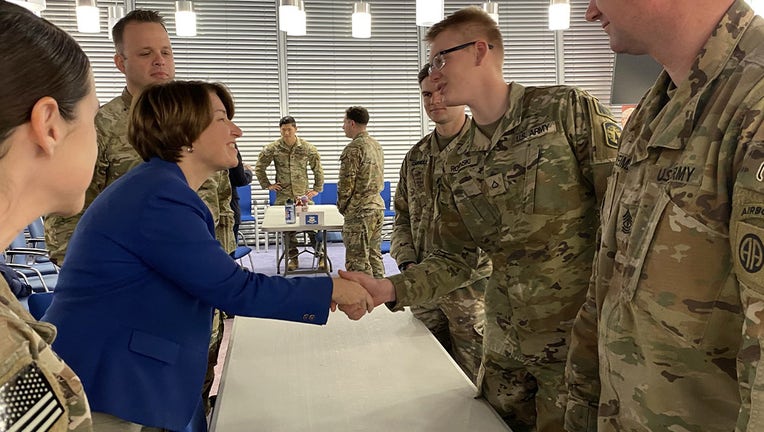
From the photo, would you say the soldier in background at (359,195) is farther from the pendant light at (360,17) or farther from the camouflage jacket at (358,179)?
the pendant light at (360,17)

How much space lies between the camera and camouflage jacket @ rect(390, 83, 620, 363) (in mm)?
1775

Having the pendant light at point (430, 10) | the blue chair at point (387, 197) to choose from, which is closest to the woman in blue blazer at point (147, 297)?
the pendant light at point (430, 10)

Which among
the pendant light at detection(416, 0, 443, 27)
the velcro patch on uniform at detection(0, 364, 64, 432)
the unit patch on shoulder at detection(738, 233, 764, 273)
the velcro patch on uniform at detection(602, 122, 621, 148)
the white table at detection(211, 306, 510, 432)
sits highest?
the pendant light at detection(416, 0, 443, 27)

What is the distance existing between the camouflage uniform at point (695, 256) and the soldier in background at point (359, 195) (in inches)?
185

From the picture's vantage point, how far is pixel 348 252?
5930 millimetres

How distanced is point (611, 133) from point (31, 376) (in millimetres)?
1606

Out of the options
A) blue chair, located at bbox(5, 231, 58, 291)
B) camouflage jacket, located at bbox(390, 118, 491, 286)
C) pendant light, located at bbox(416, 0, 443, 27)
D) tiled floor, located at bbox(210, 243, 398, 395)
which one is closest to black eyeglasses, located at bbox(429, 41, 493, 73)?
camouflage jacket, located at bbox(390, 118, 491, 286)

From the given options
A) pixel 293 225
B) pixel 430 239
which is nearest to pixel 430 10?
pixel 430 239

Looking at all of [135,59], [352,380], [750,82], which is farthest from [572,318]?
[135,59]

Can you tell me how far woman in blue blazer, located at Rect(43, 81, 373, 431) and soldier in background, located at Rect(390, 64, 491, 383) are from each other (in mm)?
1158

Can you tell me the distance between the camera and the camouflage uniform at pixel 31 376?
59 centimetres

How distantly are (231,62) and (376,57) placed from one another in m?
2.05

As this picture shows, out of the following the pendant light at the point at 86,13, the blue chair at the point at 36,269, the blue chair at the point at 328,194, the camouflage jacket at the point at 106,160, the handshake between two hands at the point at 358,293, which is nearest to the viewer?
the handshake between two hands at the point at 358,293

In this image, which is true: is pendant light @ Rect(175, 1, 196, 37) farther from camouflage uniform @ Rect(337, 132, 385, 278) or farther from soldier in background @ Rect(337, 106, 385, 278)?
camouflage uniform @ Rect(337, 132, 385, 278)
